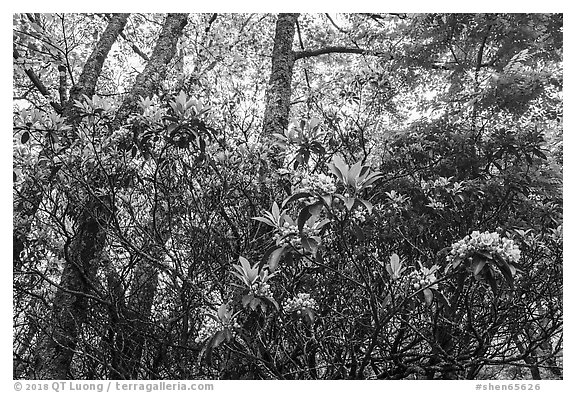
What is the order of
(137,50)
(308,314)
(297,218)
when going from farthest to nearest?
(137,50) < (297,218) < (308,314)

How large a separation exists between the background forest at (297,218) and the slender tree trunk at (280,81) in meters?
0.38

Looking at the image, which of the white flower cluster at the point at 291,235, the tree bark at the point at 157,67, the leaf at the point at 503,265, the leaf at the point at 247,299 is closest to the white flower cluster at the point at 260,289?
the leaf at the point at 247,299

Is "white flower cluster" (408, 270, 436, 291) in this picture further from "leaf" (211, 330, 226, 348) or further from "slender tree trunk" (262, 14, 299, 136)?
"slender tree trunk" (262, 14, 299, 136)

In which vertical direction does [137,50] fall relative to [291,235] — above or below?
above

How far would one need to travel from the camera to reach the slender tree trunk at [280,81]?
4.05 metres

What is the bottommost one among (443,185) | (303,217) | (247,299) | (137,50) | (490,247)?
(247,299)

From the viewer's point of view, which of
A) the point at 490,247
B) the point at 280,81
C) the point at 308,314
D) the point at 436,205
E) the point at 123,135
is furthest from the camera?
the point at 280,81

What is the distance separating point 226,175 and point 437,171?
4.27 ft

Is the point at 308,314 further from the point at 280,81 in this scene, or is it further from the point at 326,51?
the point at 326,51

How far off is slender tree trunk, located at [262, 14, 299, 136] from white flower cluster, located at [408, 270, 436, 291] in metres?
2.01

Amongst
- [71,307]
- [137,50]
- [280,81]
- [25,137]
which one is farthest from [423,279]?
[137,50]

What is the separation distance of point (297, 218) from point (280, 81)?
230cm

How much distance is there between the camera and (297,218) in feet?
7.93
